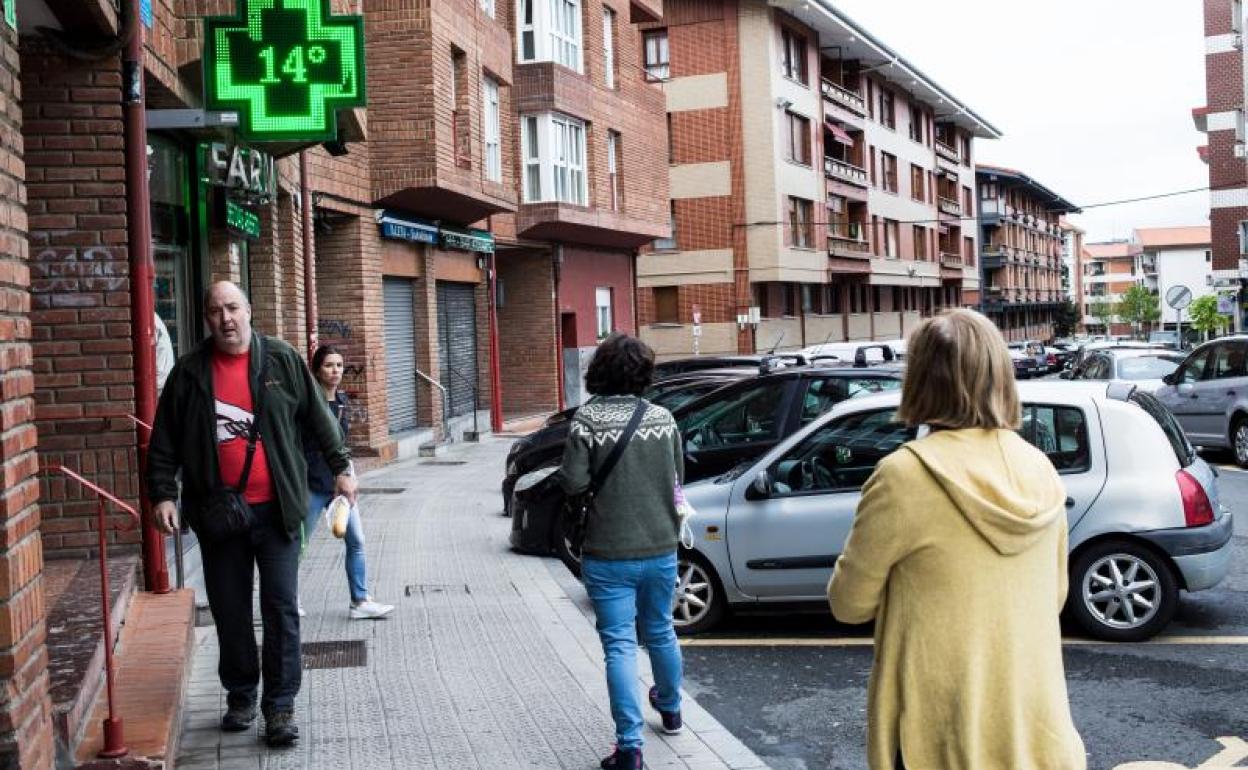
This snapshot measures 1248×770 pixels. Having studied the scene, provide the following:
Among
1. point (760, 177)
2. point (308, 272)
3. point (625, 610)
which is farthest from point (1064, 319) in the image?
point (625, 610)

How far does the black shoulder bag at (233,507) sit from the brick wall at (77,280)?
10.1ft

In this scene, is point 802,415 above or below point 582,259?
below

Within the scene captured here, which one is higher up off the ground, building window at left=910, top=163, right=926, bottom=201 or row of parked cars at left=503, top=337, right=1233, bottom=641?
building window at left=910, top=163, right=926, bottom=201

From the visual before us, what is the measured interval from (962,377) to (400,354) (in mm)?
19919

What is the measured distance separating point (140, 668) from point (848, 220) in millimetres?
47030

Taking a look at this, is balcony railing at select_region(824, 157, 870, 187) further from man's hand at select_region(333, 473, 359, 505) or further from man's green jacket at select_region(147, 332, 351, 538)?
man's green jacket at select_region(147, 332, 351, 538)

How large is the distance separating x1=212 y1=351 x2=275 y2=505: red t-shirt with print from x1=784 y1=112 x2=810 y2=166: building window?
3929 cm

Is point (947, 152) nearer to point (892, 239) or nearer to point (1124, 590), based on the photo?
point (892, 239)

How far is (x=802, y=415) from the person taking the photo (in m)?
10.3

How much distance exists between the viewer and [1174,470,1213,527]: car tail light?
7992 millimetres

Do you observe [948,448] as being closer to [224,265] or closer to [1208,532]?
[1208,532]

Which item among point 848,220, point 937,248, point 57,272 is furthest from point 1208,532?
point 937,248

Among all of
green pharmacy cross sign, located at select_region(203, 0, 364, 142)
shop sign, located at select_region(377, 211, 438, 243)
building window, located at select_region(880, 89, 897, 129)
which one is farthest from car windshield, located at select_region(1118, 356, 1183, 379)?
building window, located at select_region(880, 89, 897, 129)

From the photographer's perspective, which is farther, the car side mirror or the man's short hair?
the car side mirror
